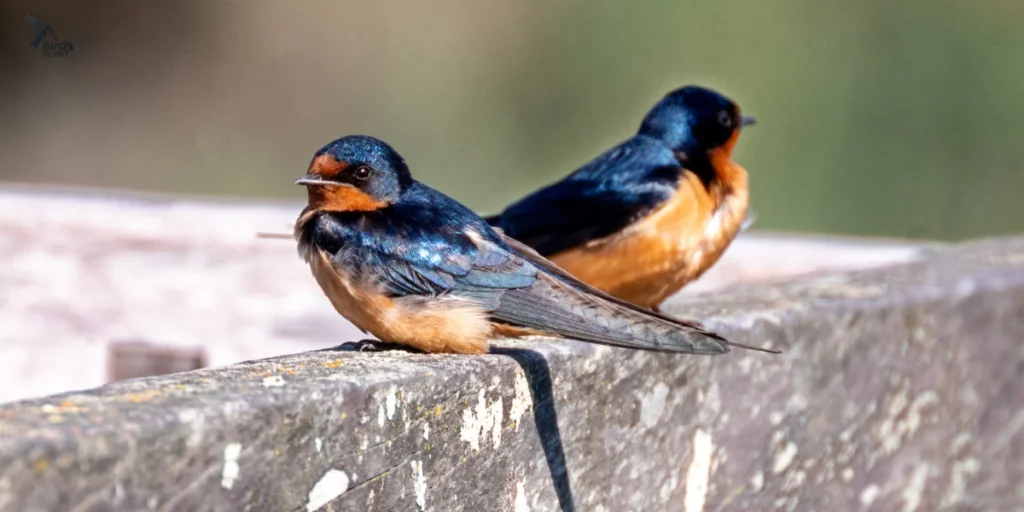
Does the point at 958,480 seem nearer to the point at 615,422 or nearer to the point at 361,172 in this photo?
the point at 615,422

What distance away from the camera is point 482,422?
6.82 feet

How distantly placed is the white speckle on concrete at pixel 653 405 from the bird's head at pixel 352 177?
2.07ft

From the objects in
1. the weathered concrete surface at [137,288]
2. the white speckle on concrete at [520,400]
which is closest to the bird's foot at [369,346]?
the white speckle on concrete at [520,400]

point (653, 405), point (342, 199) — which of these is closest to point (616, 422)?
point (653, 405)

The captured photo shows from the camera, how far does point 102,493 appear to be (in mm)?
1444

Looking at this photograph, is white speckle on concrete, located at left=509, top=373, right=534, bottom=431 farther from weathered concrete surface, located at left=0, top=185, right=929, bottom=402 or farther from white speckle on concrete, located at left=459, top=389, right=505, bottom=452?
weathered concrete surface, located at left=0, top=185, right=929, bottom=402

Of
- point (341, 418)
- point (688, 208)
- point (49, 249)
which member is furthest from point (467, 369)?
point (49, 249)

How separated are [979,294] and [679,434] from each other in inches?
46.7

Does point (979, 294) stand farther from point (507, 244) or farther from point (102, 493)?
point (102, 493)

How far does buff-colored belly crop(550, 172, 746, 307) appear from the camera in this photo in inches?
139

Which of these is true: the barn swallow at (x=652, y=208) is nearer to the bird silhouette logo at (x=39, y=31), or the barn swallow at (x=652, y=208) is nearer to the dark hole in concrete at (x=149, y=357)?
the dark hole in concrete at (x=149, y=357)

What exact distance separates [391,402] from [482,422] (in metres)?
0.23

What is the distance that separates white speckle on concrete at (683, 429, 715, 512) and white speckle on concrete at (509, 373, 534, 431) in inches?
20.1

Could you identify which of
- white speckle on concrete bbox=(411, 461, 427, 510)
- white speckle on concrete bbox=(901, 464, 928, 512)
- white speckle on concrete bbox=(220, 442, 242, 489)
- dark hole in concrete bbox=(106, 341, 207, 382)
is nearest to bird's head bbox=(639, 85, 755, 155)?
white speckle on concrete bbox=(901, 464, 928, 512)
